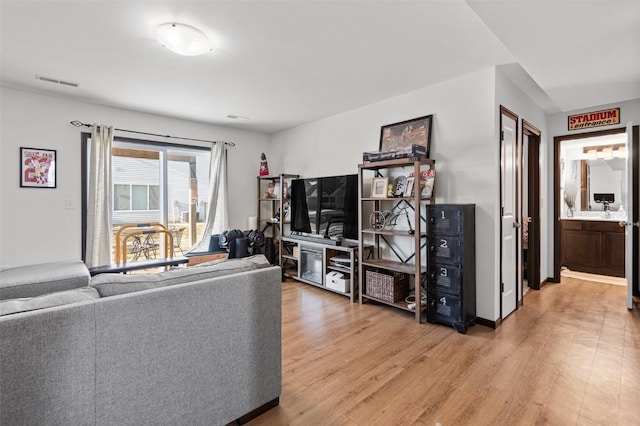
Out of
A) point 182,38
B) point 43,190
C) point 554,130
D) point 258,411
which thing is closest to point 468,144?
point 554,130

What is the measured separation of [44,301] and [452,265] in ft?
9.19

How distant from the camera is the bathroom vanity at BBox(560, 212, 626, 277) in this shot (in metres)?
4.51

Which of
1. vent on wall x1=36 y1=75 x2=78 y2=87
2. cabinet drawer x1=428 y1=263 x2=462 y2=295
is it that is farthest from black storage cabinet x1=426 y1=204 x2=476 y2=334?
vent on wall x1=36 y1=75 x2=78 y2=87

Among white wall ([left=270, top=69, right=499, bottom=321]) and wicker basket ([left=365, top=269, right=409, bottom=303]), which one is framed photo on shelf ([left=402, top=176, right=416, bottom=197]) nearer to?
white wall ([left=270, top=69, right=499, bottom=321])

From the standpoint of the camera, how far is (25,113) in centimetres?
345

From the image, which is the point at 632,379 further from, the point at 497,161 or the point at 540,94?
the point at 540,94

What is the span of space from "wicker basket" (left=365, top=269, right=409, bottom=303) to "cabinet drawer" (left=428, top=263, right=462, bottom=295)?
0.45m

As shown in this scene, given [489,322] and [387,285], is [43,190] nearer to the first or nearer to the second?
[387,285]

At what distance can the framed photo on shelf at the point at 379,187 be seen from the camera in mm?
3490

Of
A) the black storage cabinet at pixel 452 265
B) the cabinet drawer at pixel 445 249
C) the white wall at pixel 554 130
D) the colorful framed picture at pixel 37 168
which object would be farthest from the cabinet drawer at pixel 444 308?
the colorful framed picture at pixel 37 168

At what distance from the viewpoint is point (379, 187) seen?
11.7 ft

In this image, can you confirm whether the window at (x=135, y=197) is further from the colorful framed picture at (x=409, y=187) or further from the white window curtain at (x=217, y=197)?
the colorful framed picture at (x=409, y=187)

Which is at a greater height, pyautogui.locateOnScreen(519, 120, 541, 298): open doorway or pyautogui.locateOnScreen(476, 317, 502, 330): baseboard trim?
pyautogui.locateOnScreen(519, 120, 541, 298): open doorway

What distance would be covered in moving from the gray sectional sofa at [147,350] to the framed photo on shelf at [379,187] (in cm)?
211
